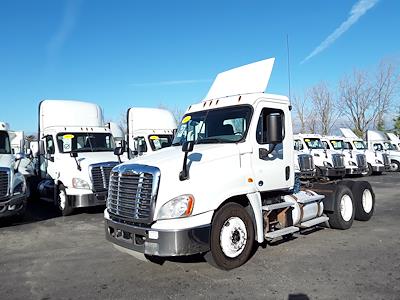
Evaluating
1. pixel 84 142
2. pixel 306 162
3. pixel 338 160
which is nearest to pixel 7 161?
pixel 84 142

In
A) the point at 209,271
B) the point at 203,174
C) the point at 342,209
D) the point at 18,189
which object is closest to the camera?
the point at 203,174

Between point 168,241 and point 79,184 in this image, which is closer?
point 168,241

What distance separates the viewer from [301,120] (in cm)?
4672

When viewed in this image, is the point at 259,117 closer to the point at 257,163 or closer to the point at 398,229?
the point at 257,163

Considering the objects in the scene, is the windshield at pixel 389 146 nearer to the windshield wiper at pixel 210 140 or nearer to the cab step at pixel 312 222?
the cab step at pixel 312 222

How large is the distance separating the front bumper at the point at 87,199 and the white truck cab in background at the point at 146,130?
18.0 ft

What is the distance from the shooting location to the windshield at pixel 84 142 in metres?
11.9

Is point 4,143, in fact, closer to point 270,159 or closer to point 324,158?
point 270,159

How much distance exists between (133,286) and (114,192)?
1.41 metres

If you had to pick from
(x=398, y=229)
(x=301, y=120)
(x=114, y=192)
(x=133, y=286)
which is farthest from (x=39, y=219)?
(x=301, y=120)

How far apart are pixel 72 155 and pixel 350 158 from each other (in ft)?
52.1

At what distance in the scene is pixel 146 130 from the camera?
1628 centimetres

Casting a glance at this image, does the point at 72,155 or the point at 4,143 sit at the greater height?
the point at 4,143

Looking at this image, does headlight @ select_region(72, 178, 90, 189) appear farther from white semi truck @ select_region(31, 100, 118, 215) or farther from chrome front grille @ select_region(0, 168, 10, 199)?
chrome front grille @ select_region(0, 168, 10, 199)
